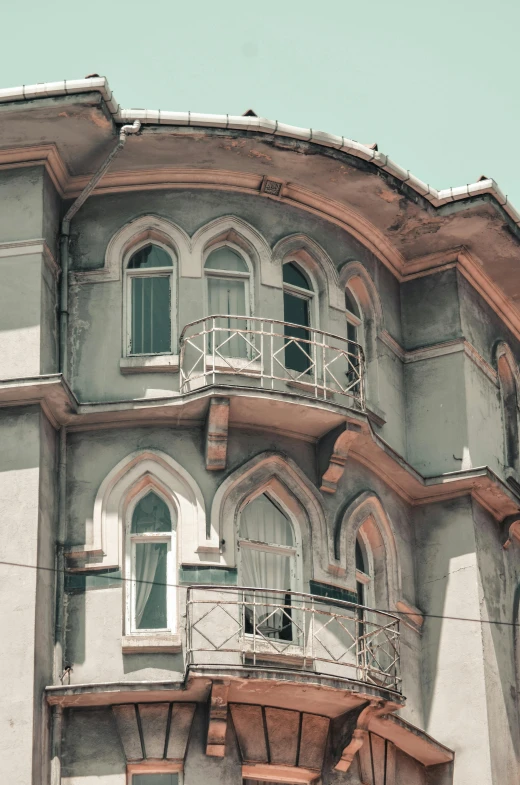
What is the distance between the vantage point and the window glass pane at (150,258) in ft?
89.7

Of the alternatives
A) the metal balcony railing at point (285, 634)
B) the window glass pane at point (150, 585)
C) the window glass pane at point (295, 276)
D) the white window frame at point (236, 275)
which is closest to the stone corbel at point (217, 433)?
the window glass pane at point (150, 585)

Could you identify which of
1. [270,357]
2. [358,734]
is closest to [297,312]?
[270,357]

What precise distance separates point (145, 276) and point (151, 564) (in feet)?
14.5

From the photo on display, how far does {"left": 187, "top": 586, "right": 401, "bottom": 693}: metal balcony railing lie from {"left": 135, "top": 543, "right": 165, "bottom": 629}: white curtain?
26.4 inches

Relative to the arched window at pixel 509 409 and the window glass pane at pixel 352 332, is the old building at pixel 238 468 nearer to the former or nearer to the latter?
the window glass pane at pixel 352 332

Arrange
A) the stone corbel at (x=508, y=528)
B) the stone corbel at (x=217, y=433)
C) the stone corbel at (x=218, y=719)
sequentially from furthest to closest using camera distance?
the stone corbel at (x=508, y=528) < the stone corbel at (x=217, y=433) < the stone corbel at (x=218, y=719)

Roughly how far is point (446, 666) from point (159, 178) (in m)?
8.19

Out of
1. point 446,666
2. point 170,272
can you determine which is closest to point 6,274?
point 170,272

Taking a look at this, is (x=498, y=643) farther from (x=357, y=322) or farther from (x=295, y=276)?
(x=295, y=276)

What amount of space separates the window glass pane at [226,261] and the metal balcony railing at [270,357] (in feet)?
2.65

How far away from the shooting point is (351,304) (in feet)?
94.6

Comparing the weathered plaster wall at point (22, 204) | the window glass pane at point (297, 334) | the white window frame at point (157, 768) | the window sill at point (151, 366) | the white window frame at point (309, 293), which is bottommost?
the white window frame at point (157, 768)

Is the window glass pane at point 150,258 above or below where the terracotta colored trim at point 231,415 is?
above

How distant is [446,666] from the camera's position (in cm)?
2739
